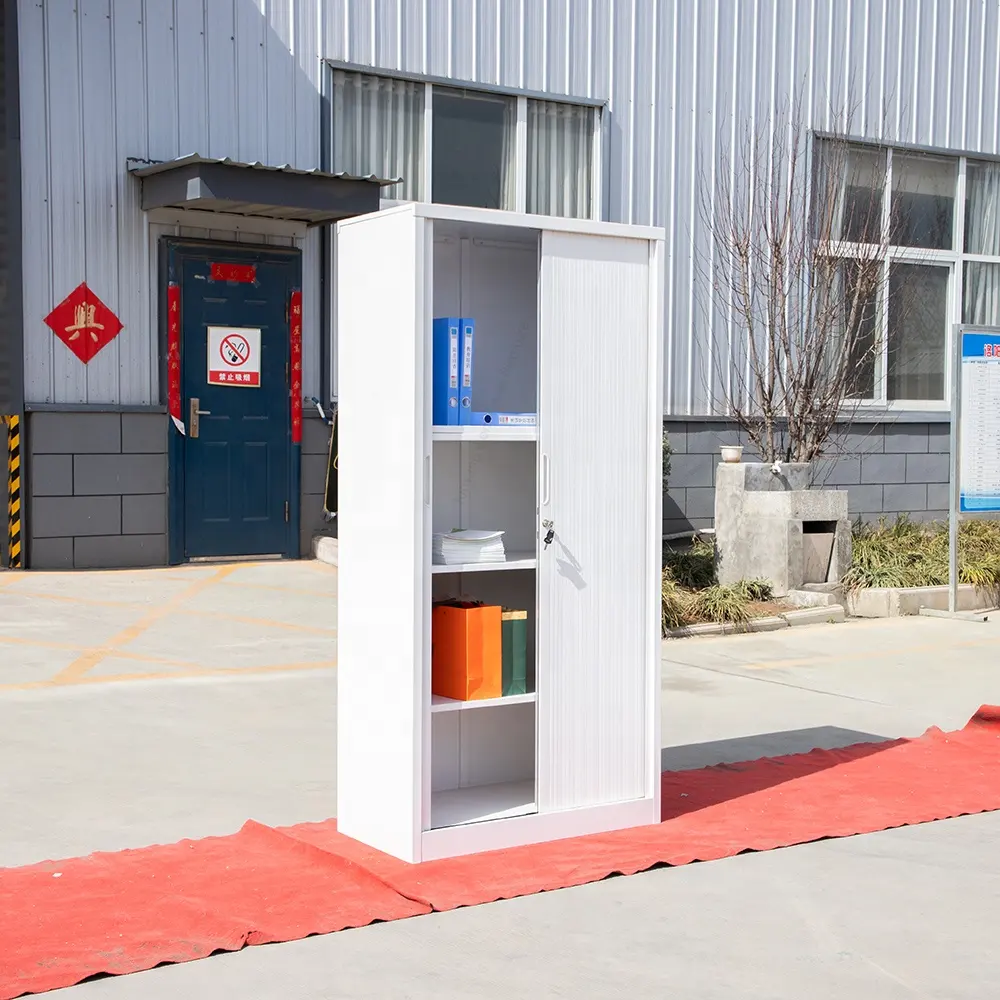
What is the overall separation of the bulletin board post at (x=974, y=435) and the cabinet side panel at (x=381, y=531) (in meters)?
7.57

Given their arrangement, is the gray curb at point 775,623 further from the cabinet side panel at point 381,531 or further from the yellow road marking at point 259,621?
the cabinet side panel at point 381,531

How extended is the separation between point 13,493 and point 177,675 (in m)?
4.26

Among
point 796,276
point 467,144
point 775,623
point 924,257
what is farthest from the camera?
point 924,257

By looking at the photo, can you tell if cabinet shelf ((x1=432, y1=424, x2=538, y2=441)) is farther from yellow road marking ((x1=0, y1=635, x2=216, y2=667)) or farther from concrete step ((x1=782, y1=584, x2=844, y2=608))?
concrete step ((x1=782, y1=584, x2=844, y2=608))

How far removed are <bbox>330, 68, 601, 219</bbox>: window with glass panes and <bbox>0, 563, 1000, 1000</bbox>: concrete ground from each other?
4385mm

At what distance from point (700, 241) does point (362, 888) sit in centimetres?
1117

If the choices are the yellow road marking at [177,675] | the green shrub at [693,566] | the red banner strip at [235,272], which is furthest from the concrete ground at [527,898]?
the red banner strip at [235,272]

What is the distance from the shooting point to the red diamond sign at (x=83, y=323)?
1204 centimetres

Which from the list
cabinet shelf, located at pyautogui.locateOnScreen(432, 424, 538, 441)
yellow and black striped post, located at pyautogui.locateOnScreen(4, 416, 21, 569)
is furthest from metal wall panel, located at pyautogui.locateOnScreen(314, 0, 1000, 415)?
cabinet shelf, located at pyautogui.locateOnScreen(432, 424, 538, 441)

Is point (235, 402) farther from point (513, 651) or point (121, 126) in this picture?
point (513, 651)

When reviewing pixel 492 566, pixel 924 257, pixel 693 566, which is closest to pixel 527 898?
pixel 492 566

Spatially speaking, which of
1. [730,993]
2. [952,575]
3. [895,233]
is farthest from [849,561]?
[730,993]

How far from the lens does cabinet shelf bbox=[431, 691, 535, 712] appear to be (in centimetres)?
532

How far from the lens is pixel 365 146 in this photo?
1345cm
